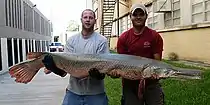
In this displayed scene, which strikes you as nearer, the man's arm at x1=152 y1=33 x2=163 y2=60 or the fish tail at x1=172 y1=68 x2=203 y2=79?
the fish tail at x1=172 y1=68 x2=203 y2=79

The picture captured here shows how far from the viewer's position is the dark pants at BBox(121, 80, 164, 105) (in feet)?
11.9

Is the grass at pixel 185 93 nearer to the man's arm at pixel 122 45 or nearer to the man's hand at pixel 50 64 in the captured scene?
the man's arm at pixel 122 45

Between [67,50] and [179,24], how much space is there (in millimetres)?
12497

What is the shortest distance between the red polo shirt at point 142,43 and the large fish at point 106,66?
0.36 metres

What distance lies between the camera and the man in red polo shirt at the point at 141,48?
3557 millimetres

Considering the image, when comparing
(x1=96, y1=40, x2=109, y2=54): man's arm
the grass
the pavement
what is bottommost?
the pavement

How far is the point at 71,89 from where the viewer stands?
3.62 m

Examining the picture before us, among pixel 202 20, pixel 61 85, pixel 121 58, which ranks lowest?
pixel 61 85

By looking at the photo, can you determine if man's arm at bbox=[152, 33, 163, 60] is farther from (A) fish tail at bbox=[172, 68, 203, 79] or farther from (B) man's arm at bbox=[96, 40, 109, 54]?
(A) fish tail at bbox=[172, 68, 203, 79]

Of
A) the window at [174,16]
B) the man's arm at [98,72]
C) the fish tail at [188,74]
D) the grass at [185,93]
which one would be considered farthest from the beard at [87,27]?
the window at [174,16]

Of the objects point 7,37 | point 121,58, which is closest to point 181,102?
point 121,58

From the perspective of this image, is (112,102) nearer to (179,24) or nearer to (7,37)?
(179,24)

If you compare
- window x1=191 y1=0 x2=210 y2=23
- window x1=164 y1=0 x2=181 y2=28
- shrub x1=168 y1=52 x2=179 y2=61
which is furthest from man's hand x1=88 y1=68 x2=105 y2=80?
window x1=164 y1=0 x2=181 y2=28

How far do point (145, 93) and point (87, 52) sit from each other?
699mm
